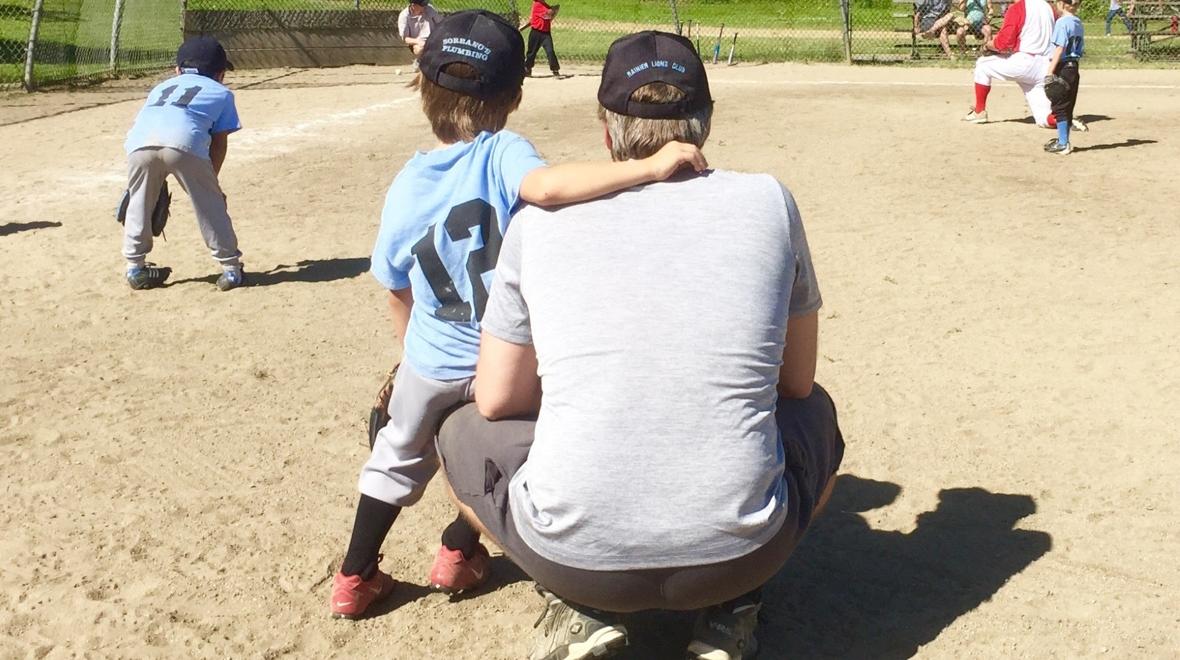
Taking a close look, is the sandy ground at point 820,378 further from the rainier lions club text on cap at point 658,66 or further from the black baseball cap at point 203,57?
the rainier lions club text on cap at point 658,66

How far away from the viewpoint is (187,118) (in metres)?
6.91

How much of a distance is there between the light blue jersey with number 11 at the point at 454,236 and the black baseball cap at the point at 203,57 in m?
4.31

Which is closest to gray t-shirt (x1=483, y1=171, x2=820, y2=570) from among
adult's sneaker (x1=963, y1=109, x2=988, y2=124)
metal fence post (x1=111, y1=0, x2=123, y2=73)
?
adult's sneaker (x1=963, y1=109, x2=988, y2=124)

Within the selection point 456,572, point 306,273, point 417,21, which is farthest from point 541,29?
point 456,572

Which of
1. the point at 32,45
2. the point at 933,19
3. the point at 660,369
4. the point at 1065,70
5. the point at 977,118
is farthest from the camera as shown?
the point at 933,19

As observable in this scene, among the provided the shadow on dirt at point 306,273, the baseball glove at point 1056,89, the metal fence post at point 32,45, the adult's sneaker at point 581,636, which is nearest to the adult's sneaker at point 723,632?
the adult's sneaker at point 581,636

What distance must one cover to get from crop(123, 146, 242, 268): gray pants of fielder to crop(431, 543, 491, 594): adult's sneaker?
12.9 ft

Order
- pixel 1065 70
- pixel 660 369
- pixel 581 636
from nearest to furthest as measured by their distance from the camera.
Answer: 1. pixel 660 369
2. pixel 581 636
3. pixel 1065 70

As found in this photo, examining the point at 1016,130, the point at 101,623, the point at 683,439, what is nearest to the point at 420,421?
the point at 683,439

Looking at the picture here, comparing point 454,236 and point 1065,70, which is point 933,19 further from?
point 454,236

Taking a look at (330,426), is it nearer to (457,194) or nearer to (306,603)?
(306,603)

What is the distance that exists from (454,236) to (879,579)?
168 centimetres

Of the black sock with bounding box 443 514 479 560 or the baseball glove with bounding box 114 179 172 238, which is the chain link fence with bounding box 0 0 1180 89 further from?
the black sock with bounding box 443 514 479 560

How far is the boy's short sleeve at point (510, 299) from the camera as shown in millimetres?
2852
